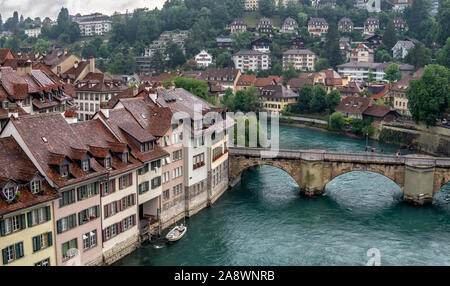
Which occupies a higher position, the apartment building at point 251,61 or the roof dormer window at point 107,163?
the apartment building at point 251,61

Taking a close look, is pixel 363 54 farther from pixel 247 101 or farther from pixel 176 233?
pixel 176 233

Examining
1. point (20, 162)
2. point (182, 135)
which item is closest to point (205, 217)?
point (182, 135)

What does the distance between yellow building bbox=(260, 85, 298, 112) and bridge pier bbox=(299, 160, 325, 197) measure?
2703 inches

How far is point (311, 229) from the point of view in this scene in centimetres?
4991

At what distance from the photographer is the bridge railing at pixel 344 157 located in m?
58.6

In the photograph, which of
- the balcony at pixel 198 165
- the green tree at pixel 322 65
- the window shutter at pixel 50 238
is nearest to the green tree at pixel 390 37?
the green tree at pixel 322 65

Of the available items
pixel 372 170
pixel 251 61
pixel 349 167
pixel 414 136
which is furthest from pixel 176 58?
pixel 372 170

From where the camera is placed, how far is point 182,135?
2019 inches

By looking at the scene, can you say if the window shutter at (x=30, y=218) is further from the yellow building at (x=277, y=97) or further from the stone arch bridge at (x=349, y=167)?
the yellow building at (x=277, y=97)

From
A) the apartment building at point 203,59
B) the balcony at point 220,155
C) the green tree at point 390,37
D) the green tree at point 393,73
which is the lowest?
the balcony at point 220,155

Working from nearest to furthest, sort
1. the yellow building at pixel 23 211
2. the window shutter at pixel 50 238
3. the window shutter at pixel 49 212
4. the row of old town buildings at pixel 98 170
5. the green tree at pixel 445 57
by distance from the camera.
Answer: the yellow building at pixel 23 211, the row of old town buildings at pixel 98 170, the window shutter at pixel 49 212, the window shutter at pixel 50 238, the green tree at pixel 445 57

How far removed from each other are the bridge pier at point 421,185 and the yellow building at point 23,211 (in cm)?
4070

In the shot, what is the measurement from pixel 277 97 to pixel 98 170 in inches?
3804
